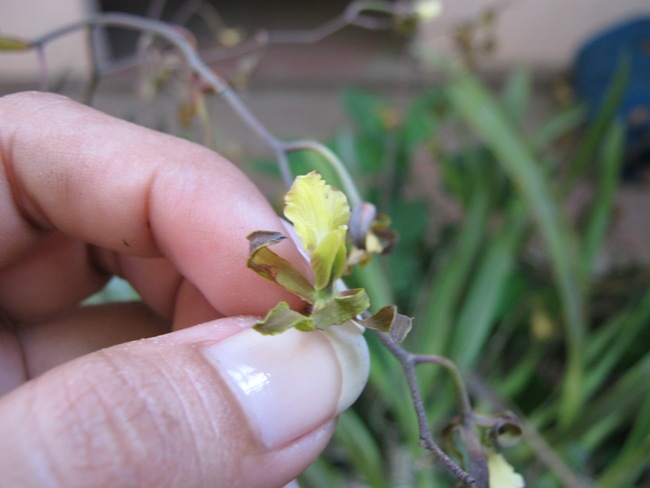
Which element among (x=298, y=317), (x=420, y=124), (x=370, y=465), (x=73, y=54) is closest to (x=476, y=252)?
(x=420, y=124)

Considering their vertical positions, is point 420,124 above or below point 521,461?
above

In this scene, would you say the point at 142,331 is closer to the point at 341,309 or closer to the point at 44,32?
the point at 341,309

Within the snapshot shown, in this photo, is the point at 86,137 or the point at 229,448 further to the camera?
the point at 86,137

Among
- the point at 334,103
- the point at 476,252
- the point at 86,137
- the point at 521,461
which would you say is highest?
the point at 86,137

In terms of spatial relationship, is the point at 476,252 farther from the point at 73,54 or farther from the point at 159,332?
the point at 73,54

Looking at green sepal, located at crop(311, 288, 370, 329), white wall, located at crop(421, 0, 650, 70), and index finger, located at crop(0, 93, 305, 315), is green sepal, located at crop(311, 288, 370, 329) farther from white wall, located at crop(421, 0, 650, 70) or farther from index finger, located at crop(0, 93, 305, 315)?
white wall, located at crop(421, 0, 650, 70)

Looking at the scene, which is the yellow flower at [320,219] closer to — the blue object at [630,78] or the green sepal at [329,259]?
the green sepal at [329,259]
